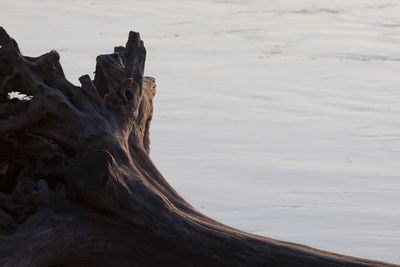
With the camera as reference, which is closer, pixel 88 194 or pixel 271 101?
pixel 88 194

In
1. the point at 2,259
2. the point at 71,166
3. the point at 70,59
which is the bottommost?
the point at 2,259

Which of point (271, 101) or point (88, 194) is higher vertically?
point (271, 101)

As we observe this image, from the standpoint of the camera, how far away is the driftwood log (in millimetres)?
3660

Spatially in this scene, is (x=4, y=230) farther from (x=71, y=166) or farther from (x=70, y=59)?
(x=70, y=59)

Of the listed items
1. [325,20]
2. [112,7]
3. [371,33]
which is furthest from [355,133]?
[112,7]

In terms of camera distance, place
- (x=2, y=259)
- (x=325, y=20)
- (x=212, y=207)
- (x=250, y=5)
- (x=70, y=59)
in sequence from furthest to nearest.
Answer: (x=250, y=5) → (x=325, y=20) → (x=70, y=59) → (x=212, y=207) → (x=2, y=259)

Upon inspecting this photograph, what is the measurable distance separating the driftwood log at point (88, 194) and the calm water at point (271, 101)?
182 centimetres

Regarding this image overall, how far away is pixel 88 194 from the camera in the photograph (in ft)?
12.0

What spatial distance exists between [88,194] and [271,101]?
505 centimetres

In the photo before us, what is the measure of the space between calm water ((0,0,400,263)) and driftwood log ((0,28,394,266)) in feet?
5.98

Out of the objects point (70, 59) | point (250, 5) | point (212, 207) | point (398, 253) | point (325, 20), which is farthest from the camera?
point (250, 5)

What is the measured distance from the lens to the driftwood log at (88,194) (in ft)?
12.0

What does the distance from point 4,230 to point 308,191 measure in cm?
312

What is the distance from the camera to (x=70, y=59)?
9.93 meters
